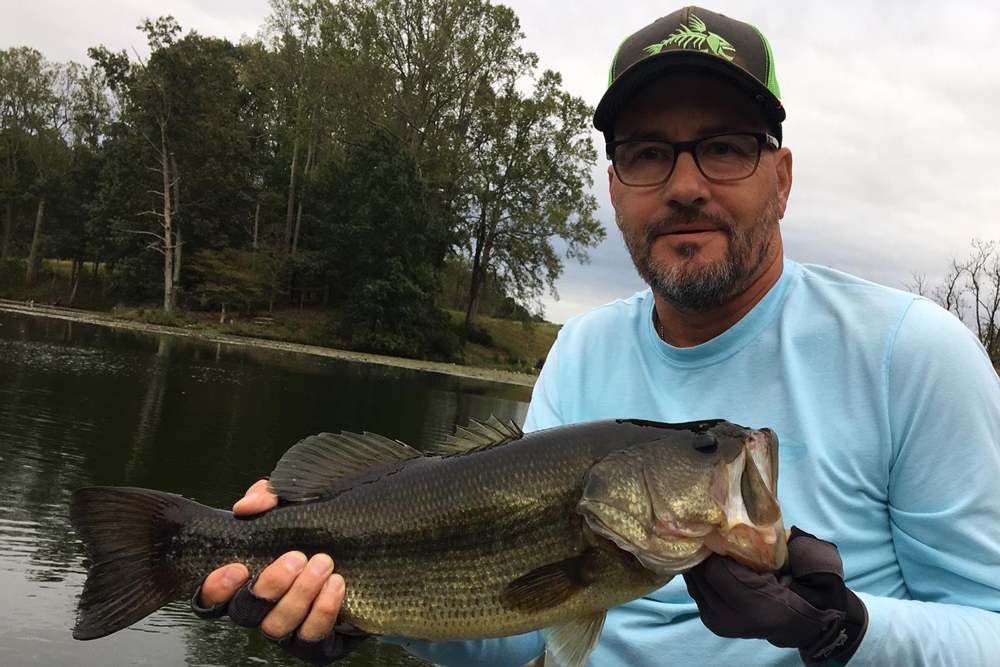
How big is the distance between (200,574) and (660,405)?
1.80 meters

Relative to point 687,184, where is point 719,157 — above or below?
above

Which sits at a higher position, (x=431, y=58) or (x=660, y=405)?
(x=431, y=58)

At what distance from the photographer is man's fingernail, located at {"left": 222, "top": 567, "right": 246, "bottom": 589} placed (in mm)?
2496

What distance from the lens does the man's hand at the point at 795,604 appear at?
189cm

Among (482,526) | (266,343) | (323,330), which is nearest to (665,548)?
(482,526)

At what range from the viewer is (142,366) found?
70.2ft

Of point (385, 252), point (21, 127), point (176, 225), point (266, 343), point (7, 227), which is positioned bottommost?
point (266, 343)

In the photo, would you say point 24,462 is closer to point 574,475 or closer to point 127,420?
point 127,420

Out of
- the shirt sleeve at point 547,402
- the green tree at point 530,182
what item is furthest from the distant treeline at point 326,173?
the shirt sleeve at point 547,402

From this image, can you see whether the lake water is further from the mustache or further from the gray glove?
the mustache

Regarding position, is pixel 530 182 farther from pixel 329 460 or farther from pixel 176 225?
pixel 329 460

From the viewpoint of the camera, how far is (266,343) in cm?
3688

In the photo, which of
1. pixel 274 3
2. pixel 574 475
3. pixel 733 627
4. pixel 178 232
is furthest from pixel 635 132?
pixel 274 3

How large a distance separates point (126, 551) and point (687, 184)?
8.09 feet
